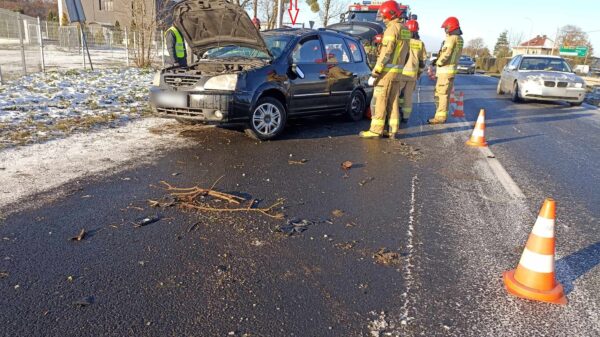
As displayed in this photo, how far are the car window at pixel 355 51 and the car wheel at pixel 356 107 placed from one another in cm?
65

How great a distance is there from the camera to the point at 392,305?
269cm

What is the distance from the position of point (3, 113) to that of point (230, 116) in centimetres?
435

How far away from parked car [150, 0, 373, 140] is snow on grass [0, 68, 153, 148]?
1.74 metres

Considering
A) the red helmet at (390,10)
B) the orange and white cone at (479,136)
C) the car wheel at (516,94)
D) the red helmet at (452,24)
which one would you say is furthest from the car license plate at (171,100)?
the car wheel at (516,94)

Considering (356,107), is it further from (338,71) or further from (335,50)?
(335,50)

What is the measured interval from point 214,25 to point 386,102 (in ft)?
10.3

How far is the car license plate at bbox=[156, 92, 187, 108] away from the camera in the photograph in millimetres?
6445

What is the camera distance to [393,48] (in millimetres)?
7125

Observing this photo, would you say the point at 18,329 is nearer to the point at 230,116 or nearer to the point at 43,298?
the point at 43,298

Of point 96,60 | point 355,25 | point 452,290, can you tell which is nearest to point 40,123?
point 452,290

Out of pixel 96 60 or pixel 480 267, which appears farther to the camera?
pixel 96 60

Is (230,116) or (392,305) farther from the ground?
(230,116)

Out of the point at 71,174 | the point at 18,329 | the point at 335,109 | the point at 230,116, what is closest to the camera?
the point at 18,329

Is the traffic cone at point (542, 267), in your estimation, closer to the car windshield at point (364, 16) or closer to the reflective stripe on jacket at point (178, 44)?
the reflective stripe on jacket at point (178, 44)
